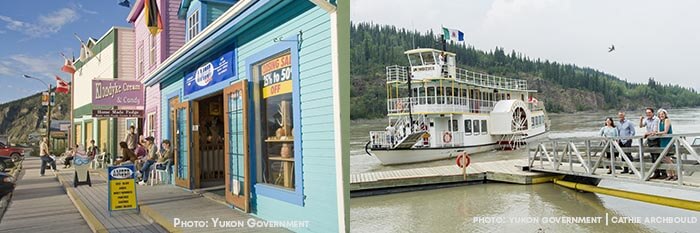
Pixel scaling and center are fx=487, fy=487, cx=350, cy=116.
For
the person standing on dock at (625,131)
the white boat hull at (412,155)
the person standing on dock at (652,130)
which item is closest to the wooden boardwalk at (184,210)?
the person standing on dock at (652,130)

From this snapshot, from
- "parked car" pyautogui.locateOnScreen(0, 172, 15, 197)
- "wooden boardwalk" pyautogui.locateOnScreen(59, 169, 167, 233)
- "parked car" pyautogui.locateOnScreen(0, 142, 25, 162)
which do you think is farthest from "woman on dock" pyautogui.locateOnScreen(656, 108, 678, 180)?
"parked car" pyautogui.locateOnScreen(0, 142, 25, 162)

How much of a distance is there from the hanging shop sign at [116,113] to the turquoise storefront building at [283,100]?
632cm

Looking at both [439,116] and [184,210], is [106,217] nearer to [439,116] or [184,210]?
[184,210]

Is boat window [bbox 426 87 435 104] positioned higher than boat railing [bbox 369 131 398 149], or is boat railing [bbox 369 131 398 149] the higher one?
boat window [bbox 426 87 435 104]

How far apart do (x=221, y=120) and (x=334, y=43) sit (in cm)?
694

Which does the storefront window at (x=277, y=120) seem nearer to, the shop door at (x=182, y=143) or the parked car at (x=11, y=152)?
the shop door at (x=182, y=143)

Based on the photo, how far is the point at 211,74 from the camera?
8.58 metres

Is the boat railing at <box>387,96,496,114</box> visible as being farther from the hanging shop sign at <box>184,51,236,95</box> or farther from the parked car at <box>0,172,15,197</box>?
the parked car at <box>0,172,15,197</box>

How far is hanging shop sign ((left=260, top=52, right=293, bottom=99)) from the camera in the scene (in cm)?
591

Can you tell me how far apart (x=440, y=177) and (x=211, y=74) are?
26.2ft

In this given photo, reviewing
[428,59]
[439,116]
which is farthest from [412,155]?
[428,59]

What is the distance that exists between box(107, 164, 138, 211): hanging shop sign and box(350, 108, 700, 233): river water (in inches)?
159

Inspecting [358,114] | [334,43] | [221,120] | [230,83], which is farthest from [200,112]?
[358,114]

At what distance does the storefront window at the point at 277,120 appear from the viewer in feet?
19.6
